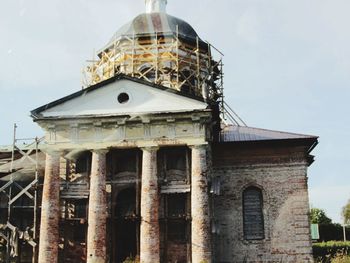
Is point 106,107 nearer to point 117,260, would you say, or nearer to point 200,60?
point 117,260

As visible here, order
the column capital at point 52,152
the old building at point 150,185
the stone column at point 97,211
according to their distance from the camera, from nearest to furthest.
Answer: the stone column at point 97,211 < the old building at point 150,185 < the column capital at point 52,152

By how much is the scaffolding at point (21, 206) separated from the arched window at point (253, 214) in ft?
28.4

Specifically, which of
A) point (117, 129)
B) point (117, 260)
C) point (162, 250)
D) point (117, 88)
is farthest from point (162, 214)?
point (117, 88)

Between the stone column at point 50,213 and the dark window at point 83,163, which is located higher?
the dark window at point 83,163

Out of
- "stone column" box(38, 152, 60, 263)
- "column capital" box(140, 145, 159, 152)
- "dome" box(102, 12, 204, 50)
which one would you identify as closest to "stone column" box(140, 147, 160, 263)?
"column capital" box(140, 145, 159, 152)

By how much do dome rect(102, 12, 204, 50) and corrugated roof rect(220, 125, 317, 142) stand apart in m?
5.46

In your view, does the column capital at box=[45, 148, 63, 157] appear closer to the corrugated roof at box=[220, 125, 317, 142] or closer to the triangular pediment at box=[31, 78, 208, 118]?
the triangular pediment at box=[31, 78, 208, 118]

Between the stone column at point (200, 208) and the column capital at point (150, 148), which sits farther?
the column capital at point (150, 148)

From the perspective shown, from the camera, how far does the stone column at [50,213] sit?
1728 cm

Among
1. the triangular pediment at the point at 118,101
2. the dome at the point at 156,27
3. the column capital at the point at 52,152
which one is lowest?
the column capital at the point at 52,152

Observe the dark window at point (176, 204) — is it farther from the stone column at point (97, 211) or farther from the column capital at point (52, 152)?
the column capital at point (52, 152)

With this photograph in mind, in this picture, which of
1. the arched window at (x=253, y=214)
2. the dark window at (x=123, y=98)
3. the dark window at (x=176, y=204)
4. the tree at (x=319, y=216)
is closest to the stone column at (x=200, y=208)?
the dark window at (x=176, y=204)

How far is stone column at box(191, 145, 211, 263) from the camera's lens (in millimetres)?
16719

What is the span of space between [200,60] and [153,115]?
7.82 meters
